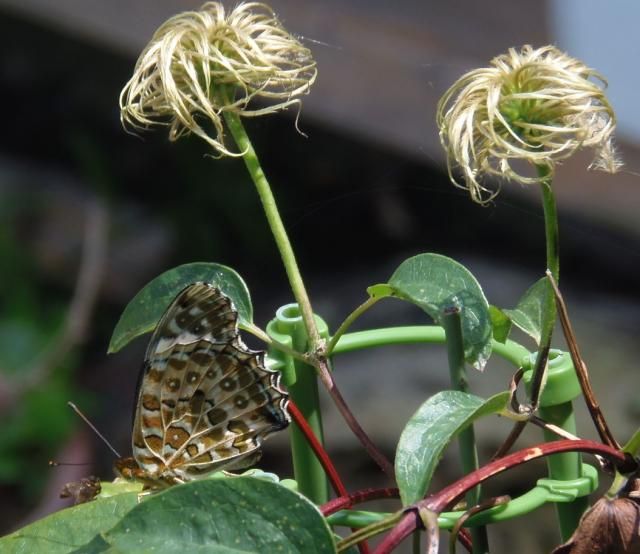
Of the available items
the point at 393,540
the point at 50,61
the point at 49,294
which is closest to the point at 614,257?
the point at 49,294

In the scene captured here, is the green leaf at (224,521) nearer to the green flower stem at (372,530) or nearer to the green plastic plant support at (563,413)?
the green flower stem at (372,530)

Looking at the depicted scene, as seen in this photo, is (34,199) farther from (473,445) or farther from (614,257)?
(473,445)

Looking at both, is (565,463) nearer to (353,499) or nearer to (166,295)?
(353,499)

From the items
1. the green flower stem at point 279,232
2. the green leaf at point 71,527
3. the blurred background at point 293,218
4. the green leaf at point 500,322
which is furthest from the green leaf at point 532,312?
the blurred background at point 293,218

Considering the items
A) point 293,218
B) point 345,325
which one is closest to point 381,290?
point 345,325

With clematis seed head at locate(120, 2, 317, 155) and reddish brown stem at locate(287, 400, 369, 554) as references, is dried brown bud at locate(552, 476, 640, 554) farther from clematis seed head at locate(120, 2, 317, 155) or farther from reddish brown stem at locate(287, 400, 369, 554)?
clematis seed head at locate(120, 2, 317, 155)

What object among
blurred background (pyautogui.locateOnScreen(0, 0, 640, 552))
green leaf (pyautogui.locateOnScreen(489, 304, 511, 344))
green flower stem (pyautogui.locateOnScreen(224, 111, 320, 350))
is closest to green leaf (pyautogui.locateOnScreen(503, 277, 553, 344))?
green leaf (pyautogui.locateOnScreen(489, 304, 511, 344))
